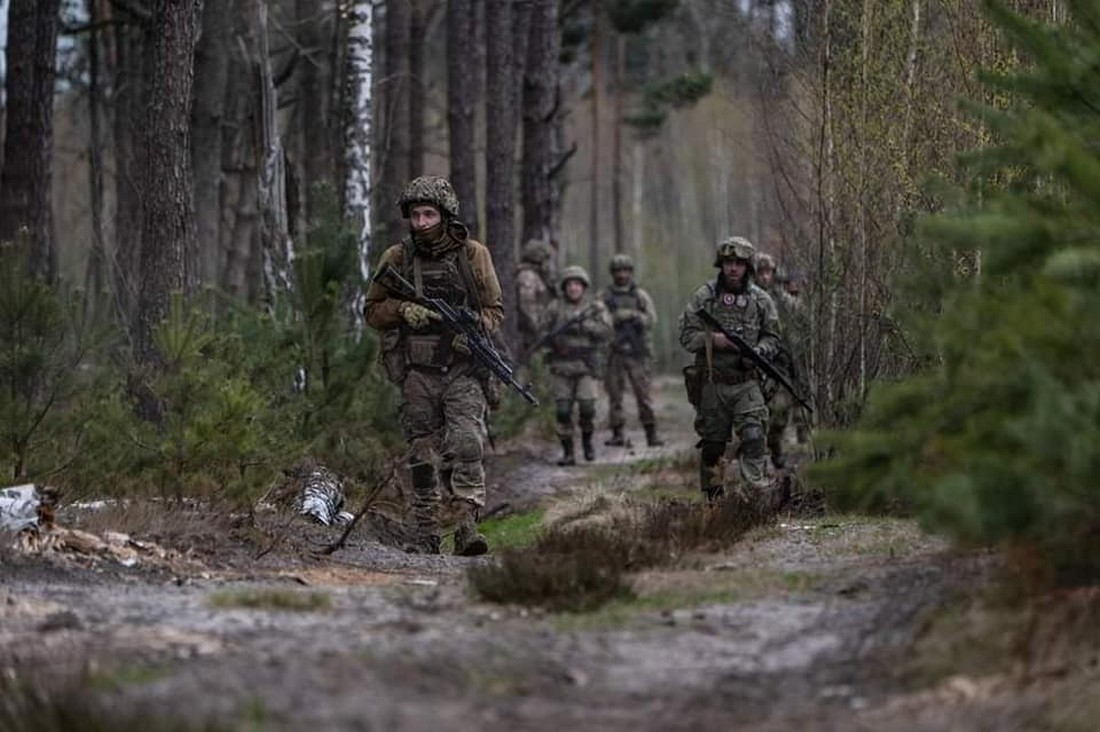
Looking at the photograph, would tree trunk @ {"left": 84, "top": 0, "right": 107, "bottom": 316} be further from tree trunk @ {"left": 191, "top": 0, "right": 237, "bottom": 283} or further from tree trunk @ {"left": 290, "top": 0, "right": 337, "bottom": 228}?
Answer: tree trunk @ {"left": 290, "top": 0, "right": 337, "bottom": 228}

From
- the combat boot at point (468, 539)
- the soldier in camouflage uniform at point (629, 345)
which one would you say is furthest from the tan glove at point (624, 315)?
the combat boot at point (468, 539)

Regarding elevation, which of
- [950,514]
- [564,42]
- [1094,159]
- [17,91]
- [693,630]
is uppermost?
[564,42]

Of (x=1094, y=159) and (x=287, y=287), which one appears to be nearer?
(x=1094, y=159)

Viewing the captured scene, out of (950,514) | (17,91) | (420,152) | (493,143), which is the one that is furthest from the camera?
(420,152)

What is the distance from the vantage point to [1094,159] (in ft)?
21.5

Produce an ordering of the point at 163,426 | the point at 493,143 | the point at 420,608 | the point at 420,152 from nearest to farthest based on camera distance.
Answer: the point at 420,608 → the point at 163,426 → the point at 493,143 → the point at 420,152

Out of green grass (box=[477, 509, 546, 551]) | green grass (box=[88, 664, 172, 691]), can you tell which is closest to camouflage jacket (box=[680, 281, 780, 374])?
green grass (box=[477, 509, 546, 551])

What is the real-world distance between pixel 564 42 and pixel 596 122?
5.79ft

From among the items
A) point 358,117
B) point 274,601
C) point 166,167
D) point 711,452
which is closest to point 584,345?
point 358,117

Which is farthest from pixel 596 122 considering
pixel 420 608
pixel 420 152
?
pixel 420 608

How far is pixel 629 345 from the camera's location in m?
21.5

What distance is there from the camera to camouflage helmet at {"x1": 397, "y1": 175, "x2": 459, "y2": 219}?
1123 cm

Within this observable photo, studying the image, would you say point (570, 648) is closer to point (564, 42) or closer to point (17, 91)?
point (17, 91)

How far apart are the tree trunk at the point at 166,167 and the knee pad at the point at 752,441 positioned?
13.3ft
